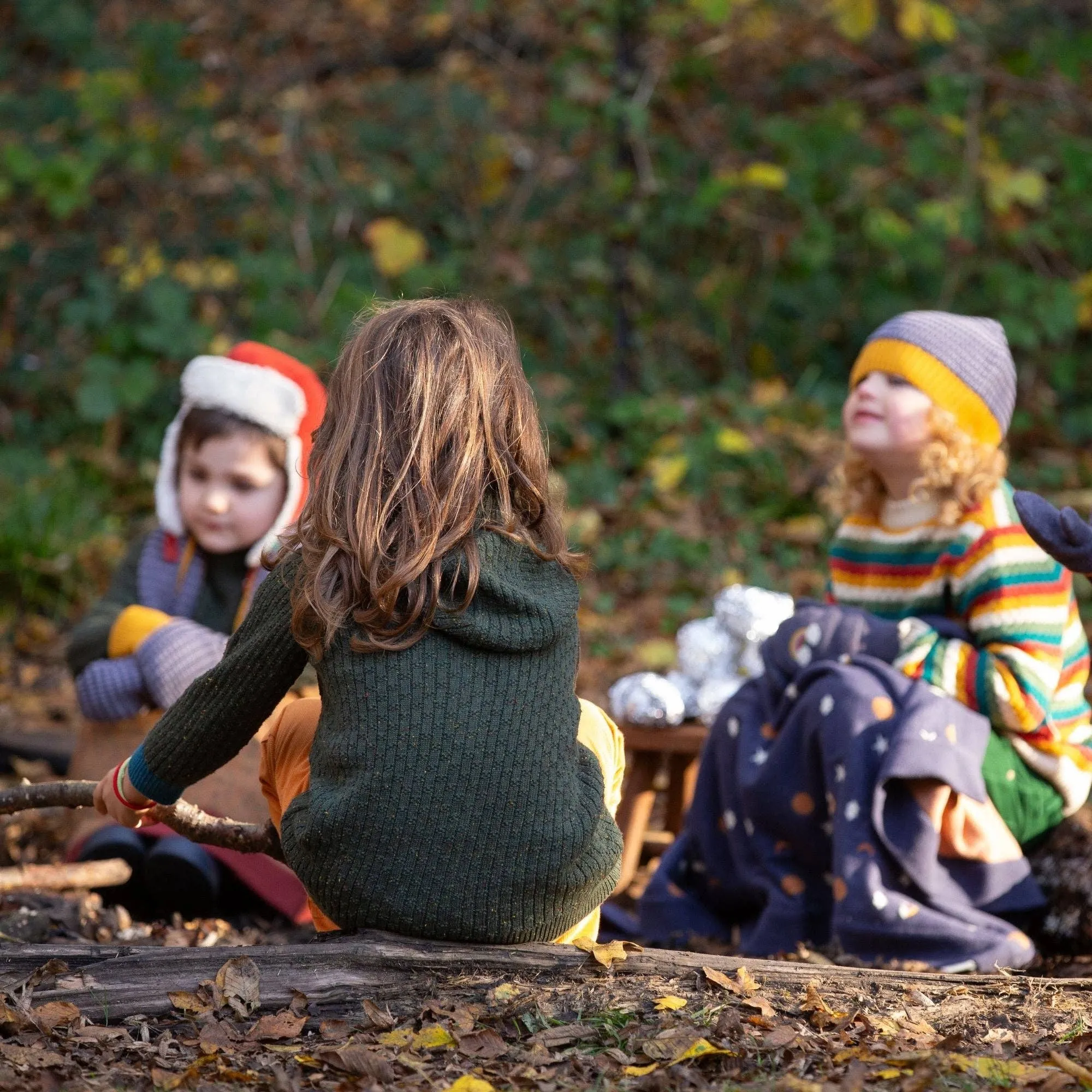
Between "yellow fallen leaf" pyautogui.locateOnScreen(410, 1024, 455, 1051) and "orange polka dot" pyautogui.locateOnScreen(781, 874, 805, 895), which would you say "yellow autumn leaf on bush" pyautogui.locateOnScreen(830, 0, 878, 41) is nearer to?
"orange polka dot" pyautogui.locateOnScreen(781, 874, 805, 895)

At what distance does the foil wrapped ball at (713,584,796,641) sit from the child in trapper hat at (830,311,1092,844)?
17 centimetres

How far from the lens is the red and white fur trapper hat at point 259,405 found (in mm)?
3758

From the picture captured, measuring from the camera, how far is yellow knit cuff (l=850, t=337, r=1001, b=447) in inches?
132

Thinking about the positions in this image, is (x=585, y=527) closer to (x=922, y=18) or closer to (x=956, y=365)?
(x=922, y=18)

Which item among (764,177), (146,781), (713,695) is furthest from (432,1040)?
(764,177)

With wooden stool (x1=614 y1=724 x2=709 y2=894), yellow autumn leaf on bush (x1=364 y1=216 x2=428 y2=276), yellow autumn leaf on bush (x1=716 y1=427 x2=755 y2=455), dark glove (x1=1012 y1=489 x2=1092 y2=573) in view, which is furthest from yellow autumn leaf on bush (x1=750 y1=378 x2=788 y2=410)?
dark glove (x1=1012 y1=489 x2=1092 y2=573)

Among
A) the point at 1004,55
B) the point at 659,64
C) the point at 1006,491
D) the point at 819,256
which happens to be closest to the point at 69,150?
the point at 659,64

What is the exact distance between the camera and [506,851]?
229cm

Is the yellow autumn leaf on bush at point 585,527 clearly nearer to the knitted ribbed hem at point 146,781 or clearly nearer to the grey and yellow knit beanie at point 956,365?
the grey and yellow knit beanie at point 956,365

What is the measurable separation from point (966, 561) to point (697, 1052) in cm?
153

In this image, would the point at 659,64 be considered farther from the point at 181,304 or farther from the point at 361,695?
the point at 361,695

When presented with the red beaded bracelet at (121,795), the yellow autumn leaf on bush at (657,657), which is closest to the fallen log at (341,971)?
the red beaded bracelet at (121,795)

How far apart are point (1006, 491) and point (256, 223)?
18.1ft

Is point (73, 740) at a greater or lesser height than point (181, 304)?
lesser
